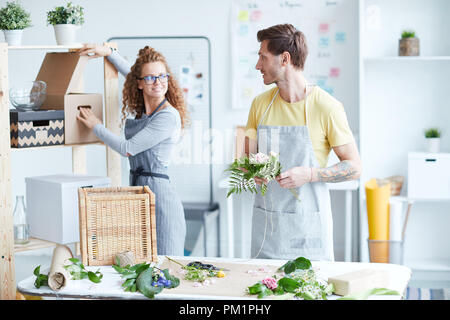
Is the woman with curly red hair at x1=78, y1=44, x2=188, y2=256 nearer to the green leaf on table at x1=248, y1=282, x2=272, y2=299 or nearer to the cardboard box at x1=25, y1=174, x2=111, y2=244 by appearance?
the cardboard box at x1=25, y1=174, x2=111, y2=244

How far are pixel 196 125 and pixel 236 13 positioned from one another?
870 mm

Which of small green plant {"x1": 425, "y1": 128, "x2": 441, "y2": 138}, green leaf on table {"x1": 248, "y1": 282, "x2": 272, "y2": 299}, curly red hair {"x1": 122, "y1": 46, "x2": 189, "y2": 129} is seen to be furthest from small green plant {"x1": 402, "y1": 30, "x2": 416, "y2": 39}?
green leaf on table {"x1": 248, "y1": 282, "x2": 272, "y2": 299}

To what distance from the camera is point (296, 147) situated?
2383 millimetres

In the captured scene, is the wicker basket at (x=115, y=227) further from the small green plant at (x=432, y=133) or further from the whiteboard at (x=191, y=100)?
the small green plant at (x=432, y=133)

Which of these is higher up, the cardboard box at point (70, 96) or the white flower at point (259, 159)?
the cardboard box at point (70, 96)

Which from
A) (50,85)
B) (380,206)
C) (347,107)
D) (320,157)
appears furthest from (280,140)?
(347,107)

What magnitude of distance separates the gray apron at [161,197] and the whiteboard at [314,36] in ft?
6.15

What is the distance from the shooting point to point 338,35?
14.5ft

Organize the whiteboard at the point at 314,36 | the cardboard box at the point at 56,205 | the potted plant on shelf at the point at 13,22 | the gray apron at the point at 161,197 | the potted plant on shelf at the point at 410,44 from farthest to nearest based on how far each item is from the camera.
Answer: the whiteboard at the point at 314,36 → the potted plant on shelf at the point at 410,44 → the gray apron at the point at 161,197 → the potted plant on shelf at the point at 13,22 → the cardboard box at the point at 56,205

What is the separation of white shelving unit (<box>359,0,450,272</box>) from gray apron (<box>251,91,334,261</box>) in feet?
6.23

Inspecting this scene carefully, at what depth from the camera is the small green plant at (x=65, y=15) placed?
2854 millimetres

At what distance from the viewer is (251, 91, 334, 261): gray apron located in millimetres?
2381

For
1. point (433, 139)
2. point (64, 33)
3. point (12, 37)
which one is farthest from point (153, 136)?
point (433, 139)

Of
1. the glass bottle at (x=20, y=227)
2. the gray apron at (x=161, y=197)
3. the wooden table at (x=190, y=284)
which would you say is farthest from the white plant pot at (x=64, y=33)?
the wooden table at (x=190, y=284)
